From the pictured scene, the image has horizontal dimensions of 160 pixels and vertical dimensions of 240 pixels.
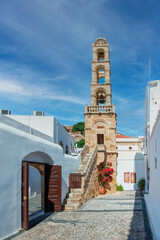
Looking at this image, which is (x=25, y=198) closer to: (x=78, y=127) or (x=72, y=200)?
(x=72, y=200)

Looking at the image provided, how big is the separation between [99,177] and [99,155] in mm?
1962

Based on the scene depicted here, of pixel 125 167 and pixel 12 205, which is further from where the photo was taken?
pixel 125 167

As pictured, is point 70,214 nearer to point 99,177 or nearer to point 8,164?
point 8,164

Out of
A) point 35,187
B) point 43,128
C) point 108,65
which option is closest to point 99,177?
point 35,187

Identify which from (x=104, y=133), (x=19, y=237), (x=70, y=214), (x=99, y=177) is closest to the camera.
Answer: (x=19, y=237)

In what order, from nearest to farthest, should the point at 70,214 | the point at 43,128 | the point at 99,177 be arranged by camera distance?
the point at 70,214 < the point at 43,128 < the point at 99,177

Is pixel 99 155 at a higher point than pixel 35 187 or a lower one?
higher

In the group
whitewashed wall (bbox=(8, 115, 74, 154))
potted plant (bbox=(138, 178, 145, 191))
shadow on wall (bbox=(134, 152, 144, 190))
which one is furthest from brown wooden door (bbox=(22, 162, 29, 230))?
shadow on wall (bbox=(134, 152, 144, 190))

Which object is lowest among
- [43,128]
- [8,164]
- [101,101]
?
[8,164]

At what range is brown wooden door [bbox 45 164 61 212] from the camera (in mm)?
10258

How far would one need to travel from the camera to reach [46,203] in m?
10.2

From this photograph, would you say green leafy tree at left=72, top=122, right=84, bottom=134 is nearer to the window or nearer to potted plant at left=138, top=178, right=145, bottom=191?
the window

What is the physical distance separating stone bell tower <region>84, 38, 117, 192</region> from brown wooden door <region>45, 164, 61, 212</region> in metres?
11.8

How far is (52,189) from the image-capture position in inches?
405
